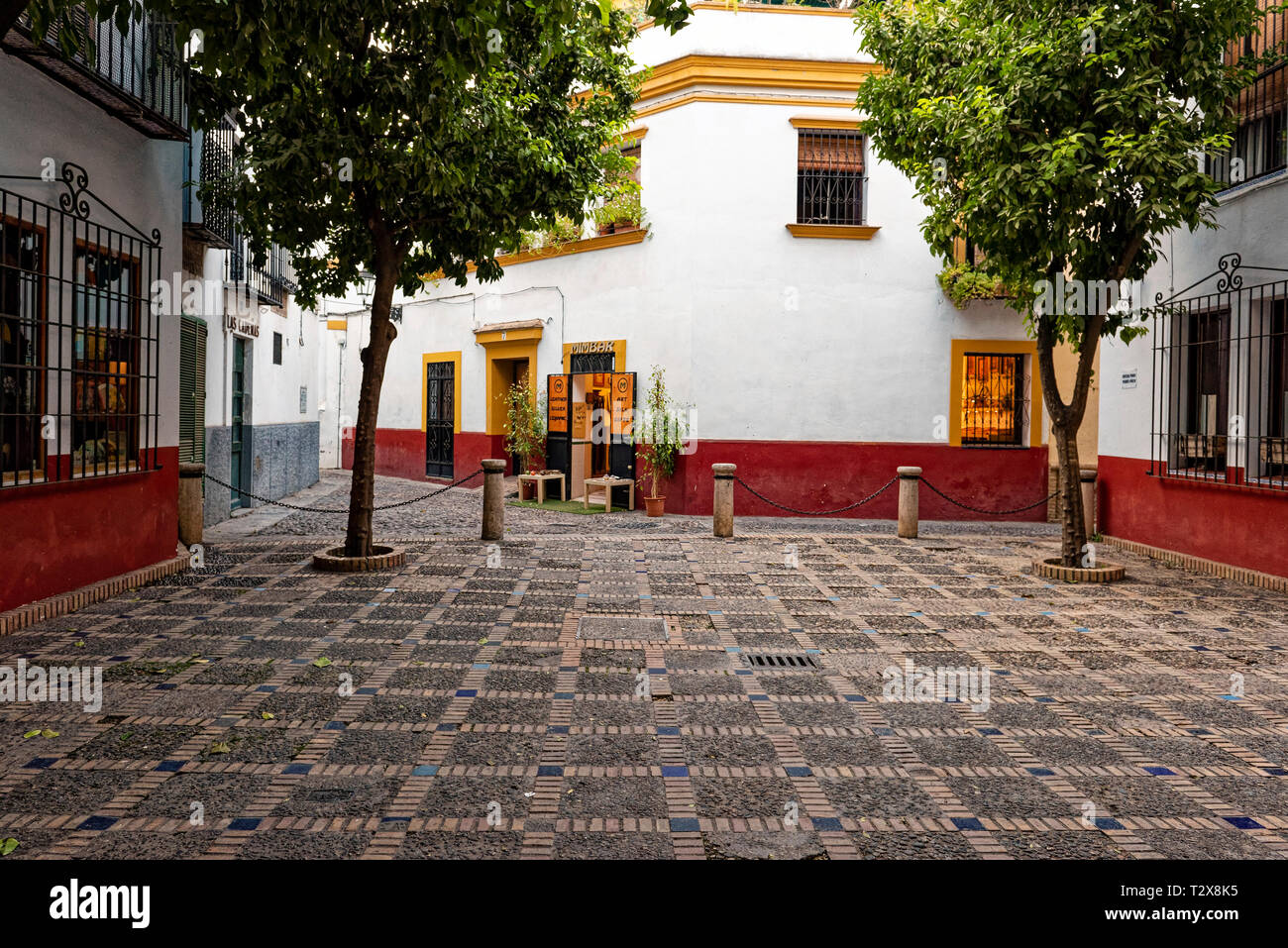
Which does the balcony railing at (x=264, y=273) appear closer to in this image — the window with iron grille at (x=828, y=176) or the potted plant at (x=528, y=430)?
the potted plant at (x=528, y=430)

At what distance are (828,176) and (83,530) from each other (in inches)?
439

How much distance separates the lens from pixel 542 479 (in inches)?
629

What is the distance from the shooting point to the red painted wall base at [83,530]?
664cm

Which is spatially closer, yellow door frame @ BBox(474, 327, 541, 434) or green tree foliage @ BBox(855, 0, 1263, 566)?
green tree foliage @ BBox(855, 0, 1263, 566)

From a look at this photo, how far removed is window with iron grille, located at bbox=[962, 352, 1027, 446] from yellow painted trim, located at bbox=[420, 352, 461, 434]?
10001 millimetres

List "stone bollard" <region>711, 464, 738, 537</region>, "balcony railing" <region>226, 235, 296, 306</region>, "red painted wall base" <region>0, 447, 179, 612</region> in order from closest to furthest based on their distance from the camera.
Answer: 1. "red painted wall base" <region>0, 447, 179, 612</region>
2. "stone bollard" <region>711, 464, 738, 537</region>
3. "balcony railing" <region>226, 235, 296, 306</region>

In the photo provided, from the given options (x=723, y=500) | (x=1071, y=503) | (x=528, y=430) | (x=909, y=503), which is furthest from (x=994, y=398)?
(x=528, y=430)

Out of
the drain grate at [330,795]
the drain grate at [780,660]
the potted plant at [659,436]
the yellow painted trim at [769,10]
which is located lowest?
the drain grate at [330,795]

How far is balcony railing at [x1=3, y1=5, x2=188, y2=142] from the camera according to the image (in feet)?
21.4

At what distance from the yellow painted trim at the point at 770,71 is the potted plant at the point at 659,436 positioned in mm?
4407

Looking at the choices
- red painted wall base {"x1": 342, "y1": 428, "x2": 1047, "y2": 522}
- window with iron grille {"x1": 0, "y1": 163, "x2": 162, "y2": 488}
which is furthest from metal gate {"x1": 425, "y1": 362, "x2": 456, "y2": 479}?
window with iron grille {"x1": 0, "y1": 163, "x2": 162, "y2": 488}

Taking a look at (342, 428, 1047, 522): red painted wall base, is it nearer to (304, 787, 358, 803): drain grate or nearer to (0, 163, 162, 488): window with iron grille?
(0, 163, 162, 488): window with iron grille

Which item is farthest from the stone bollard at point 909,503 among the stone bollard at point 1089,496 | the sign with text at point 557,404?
the sign with text at point 557,404

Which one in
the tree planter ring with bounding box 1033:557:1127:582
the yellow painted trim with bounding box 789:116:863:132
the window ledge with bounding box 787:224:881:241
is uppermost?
the yellow painted trim with bounding box 789:116:863:132
